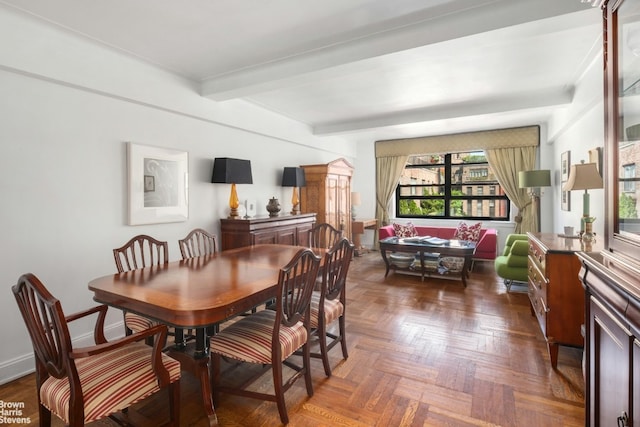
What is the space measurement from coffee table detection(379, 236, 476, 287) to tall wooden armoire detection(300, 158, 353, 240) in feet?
2.91

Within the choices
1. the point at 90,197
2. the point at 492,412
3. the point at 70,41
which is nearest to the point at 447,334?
the point at 492,412

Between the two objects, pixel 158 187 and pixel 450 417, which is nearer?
pixel 450 417

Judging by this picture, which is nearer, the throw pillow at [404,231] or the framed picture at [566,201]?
the framed picture at [566,201]

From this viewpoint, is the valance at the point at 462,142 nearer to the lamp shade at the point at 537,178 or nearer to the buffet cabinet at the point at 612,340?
the lamp shade at the point at 537,178

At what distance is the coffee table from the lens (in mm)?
4512

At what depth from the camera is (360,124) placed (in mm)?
5543

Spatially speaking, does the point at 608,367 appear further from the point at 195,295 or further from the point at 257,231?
the point at 257,231

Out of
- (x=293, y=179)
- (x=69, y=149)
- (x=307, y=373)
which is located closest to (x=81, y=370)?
(x=307, y=373)

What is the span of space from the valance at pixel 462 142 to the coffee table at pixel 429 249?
7.45 feet

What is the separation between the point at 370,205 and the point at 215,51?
17.3 feet

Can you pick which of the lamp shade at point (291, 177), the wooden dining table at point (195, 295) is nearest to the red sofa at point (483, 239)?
the lamp shade at point (291, 177)

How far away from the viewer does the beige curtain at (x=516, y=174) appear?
19.0 ft

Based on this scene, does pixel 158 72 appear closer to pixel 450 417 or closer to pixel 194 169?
pixel 194 169

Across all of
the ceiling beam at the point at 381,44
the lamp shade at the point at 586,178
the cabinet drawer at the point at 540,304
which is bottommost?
the cabinet drawer at the point at 540,304
